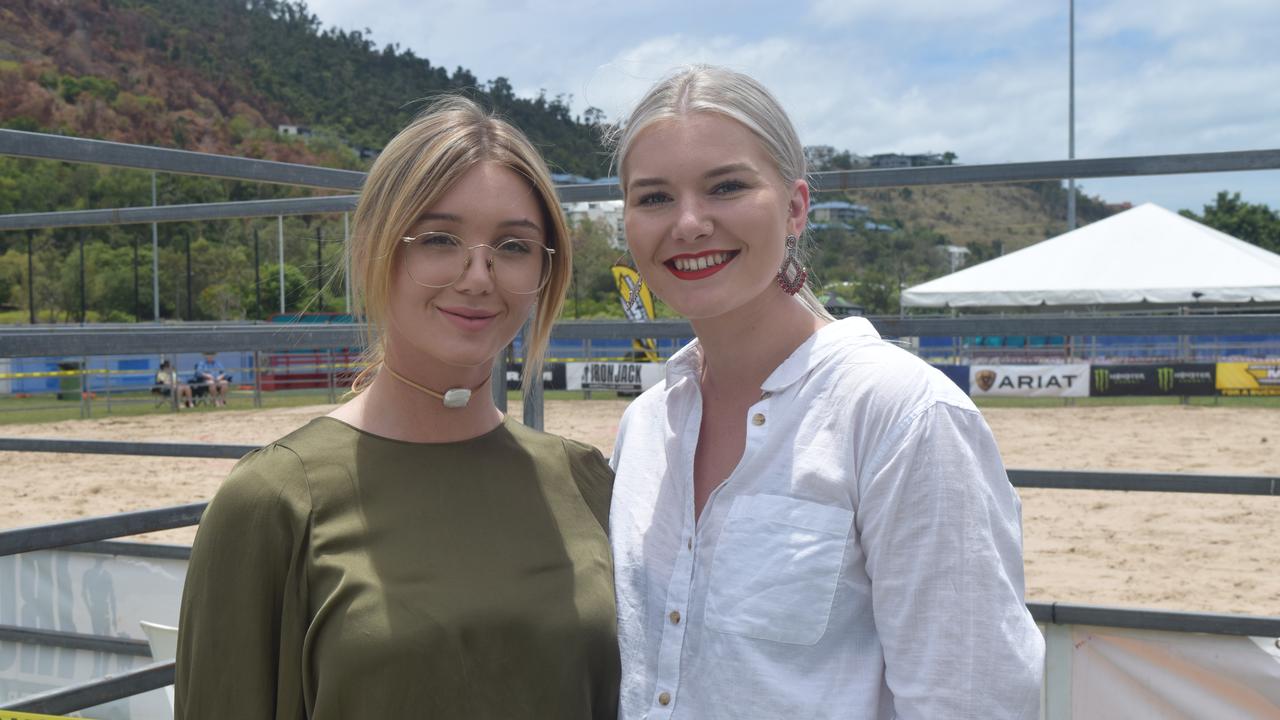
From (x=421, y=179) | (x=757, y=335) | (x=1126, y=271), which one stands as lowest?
(x=757, y=335)

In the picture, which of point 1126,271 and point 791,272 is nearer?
point 791,272

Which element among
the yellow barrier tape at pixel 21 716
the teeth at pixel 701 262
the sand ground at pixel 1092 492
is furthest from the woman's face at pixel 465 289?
the sand ground at pixel 1092 492

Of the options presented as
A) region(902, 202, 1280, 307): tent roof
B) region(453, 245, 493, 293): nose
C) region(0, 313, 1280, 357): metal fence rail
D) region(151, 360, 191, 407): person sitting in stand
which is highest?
region(902, 202, 1280, 307): tent roof

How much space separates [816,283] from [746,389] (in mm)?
295

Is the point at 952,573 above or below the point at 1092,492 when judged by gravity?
above

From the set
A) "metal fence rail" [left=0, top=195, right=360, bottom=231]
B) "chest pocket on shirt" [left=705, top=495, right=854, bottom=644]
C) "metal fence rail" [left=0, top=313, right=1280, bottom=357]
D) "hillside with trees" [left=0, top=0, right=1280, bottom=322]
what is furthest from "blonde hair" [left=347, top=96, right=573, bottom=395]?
"hillside with trees" [left=0, top=0, right=1280, bottom=322]

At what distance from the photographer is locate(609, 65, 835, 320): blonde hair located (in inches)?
51.7

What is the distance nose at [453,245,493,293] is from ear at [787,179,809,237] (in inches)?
16.8

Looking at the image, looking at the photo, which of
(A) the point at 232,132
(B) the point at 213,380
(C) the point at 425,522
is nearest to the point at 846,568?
(C) the point at 425,522

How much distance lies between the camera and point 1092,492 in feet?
33.2

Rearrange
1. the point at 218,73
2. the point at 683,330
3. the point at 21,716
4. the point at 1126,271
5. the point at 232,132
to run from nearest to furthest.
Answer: the point at 21,716, the point at 683,330, the point at 1126,271, the point at 232,132, the point at 218,73

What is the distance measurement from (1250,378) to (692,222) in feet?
59.7

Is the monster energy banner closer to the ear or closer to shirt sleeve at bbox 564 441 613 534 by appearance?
shirt sleeve at bbox 564 441 613 534

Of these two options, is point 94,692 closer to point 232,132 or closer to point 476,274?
point 476,274
